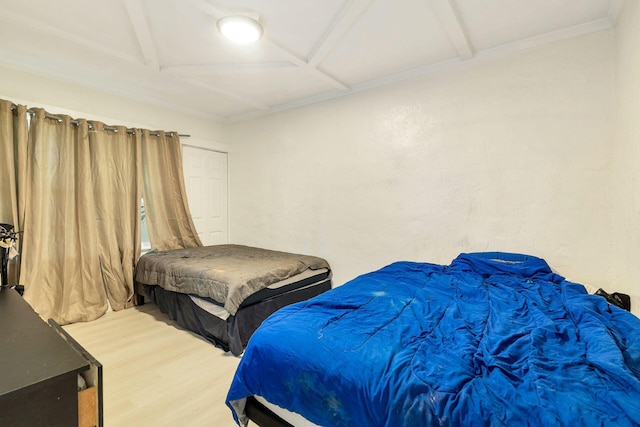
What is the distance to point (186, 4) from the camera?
185cm

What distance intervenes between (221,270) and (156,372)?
2.88ft

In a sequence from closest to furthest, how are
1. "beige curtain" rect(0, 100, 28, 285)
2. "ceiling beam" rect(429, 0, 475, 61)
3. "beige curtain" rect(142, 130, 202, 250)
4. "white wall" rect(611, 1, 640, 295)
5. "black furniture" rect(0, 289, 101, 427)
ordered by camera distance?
1. "black furniture" rect(0, 289, 101, 427)
2. "white wall" rect(611, 1, 640, 295)
3. "ceiling beam" rect(429, 0, 475, 61)
4. "beige curtain" rect(0, 100, 28, 285)
5. "beige curtain" rect(142, 130, 202, 250)

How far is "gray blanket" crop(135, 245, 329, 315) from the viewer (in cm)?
242

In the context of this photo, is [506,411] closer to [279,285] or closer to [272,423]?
[272,423]

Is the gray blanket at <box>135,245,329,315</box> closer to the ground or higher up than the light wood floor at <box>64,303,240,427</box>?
higher up

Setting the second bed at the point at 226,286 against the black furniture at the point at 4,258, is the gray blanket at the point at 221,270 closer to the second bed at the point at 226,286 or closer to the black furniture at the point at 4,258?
the second bed at the point at 226,286

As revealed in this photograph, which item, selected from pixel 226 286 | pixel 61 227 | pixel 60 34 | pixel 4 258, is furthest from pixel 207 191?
pixel 4 258

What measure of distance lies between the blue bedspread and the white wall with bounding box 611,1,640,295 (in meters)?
0.32

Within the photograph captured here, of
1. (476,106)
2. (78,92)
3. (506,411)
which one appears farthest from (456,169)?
(78,92)

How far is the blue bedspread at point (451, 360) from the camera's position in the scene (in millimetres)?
857

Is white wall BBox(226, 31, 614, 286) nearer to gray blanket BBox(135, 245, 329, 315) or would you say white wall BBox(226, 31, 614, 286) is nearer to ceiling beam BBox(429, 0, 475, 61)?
ceiling beam BBox(429, 0, 475, 61)

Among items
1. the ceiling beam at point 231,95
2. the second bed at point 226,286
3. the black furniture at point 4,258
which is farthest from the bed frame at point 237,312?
the ceiling beam at point 231,95

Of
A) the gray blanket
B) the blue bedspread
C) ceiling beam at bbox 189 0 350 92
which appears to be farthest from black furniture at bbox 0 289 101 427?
ceiling beam at bbox 189 0 350 92

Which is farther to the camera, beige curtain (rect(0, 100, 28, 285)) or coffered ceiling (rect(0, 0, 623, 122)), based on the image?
beige curtain (rect(0, 100, 28, 285))
